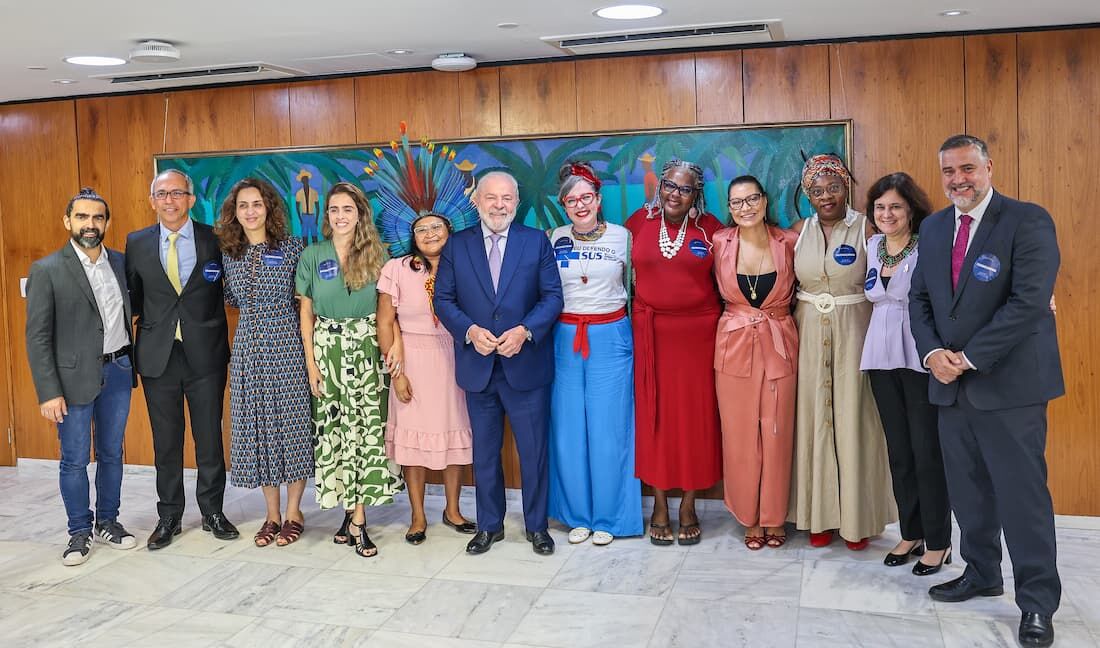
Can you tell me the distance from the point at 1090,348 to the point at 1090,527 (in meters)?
0.88

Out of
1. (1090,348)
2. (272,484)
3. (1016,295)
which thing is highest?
(1016,295)

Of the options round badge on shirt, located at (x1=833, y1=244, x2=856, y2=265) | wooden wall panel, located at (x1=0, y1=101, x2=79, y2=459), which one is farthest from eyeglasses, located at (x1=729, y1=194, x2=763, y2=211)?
wooden wall panel, located at (x1=0, y1=101, x2=79, y2=459)

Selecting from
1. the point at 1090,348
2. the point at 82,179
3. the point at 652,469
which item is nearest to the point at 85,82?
the point at 82,179

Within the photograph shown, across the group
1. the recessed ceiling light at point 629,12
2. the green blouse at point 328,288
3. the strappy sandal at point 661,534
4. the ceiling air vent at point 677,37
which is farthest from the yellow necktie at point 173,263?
the strappy sandal at point 661,534

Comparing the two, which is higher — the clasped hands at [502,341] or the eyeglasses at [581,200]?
the eyeglasses at [581,200]

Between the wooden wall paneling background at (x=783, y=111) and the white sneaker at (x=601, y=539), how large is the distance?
3.13 feet

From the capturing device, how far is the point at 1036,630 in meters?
3.52

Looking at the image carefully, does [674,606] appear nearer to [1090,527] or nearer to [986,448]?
[986,448]

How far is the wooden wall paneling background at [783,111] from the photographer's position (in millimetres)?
4703

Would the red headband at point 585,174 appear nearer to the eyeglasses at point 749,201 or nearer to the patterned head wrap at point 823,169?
the eyeglasses at point 749,201

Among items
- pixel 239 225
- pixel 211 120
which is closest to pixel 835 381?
pixel 239 225

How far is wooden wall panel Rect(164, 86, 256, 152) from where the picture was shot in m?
5.92

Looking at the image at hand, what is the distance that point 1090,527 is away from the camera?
4.82 meters

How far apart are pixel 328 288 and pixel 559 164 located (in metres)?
1.44
